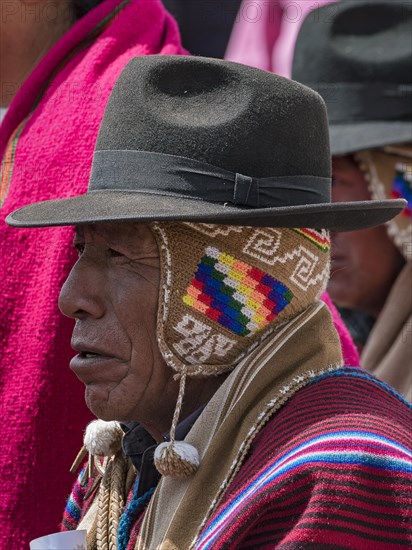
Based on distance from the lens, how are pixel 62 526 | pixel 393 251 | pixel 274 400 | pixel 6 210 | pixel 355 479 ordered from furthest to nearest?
pixel 393 251, pixel 6 210, pixel 62 526, pixel 274 400, pixel 355 479

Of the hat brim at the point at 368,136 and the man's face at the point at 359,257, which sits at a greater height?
the hat brim at the point at 368,136

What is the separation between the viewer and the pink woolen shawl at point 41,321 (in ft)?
9.59

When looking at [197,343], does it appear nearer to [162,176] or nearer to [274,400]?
[274,400]

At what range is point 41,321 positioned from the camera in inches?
116

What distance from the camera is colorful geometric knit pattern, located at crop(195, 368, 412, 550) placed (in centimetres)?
204

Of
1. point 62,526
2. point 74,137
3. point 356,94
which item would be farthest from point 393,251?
point 62,526

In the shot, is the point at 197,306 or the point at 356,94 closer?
the point at 197,306

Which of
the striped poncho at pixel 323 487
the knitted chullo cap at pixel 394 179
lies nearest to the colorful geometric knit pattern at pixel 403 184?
the knitted chullo cap at pixel 394 179

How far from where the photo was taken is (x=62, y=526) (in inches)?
112

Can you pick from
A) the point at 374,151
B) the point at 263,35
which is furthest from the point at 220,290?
the point at 263,35

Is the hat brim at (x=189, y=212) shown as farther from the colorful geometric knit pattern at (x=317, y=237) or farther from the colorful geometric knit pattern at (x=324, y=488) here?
the colorful geometric knit pattern at (x=324, y=488)

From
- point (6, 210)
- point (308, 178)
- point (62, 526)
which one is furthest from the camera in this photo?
point (6, 210)

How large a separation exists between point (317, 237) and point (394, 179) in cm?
202

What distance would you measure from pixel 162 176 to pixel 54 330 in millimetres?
661
